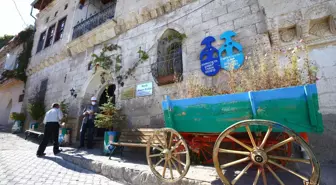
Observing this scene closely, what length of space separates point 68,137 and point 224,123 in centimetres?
585

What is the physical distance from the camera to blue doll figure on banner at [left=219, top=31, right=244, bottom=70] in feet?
11.5

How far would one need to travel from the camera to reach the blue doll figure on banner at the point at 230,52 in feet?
11.5

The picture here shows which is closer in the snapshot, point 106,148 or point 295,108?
point 295,108

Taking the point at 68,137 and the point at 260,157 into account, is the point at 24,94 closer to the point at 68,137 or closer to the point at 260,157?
the point at 68,137

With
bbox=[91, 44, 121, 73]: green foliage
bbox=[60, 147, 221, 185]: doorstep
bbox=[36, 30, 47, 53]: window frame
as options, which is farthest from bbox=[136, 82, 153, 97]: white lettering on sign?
bbox=[36, 30, 47, 53]: window frame

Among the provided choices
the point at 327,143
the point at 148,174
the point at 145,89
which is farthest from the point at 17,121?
the point at 327,143

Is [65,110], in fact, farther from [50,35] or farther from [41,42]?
[41,42]

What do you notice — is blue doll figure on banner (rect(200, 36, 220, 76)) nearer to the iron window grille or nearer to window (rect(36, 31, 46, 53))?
the iron window grille


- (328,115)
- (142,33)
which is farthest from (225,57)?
(142,33)

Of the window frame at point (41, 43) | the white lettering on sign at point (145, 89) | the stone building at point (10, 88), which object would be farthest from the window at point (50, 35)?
the white lettering on sign at point (145, 89)

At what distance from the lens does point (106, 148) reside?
4.07 m

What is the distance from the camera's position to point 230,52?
366 cm

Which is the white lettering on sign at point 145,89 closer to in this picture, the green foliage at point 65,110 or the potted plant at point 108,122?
the potted plant at point 108,122

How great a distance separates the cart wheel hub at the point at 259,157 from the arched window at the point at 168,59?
116 inches
